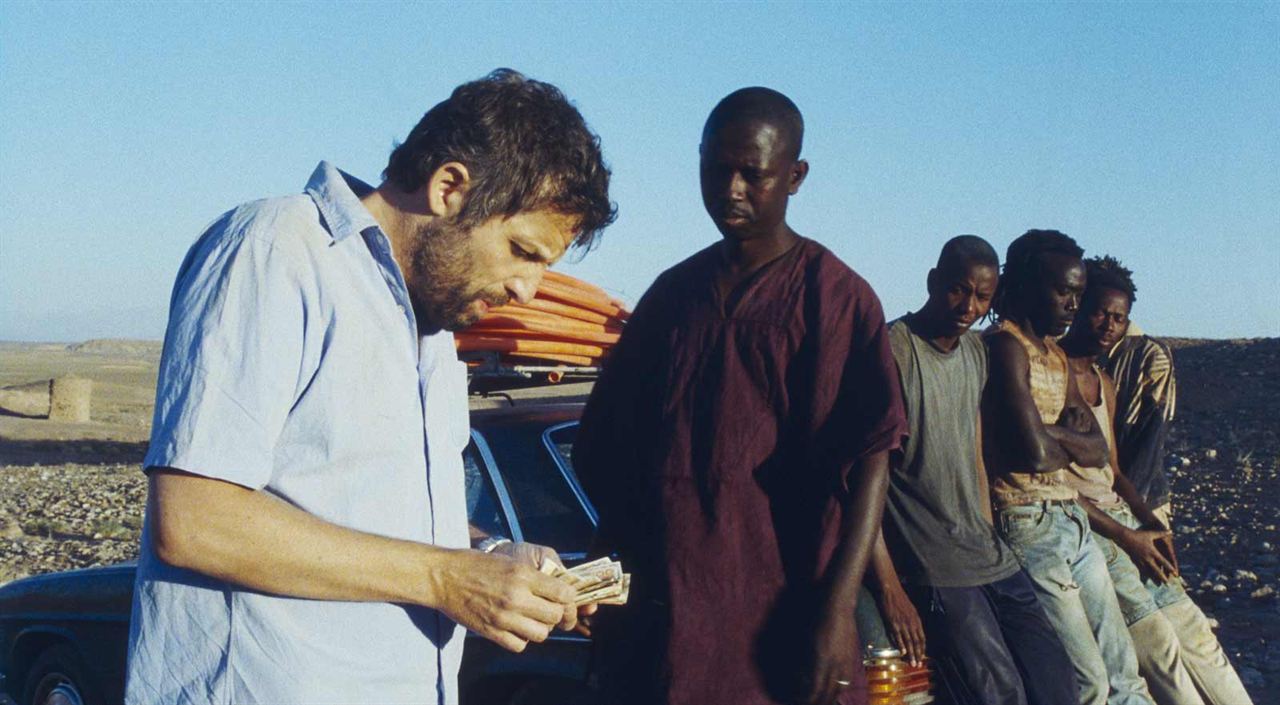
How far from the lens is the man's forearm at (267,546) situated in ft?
5.97

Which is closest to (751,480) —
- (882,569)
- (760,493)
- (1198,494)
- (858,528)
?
(760,493)

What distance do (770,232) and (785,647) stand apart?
1066mm

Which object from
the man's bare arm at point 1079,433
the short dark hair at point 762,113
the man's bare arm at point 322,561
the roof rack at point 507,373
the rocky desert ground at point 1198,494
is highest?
the short dark hair at point 762,113

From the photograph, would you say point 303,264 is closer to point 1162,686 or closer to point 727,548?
point 727,548

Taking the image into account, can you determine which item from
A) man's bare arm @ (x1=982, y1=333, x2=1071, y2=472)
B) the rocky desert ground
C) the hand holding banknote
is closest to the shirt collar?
the hand holding banknote

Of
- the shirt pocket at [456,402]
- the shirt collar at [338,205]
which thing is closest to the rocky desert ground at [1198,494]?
the shirt pocket at [456,402]

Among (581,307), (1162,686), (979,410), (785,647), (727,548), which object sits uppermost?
(581,307)

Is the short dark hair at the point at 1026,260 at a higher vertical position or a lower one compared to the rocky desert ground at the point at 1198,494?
higher

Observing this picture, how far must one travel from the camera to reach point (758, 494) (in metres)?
3.10

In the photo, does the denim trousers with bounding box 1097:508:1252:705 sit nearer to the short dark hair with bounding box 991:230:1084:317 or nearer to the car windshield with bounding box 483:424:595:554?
the short dark hair with bounding box 991:230:1084:317

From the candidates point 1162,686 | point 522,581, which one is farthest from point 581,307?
point 522,581

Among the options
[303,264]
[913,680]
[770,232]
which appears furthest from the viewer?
[913,680]

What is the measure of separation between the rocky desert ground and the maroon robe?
4986 millimetres

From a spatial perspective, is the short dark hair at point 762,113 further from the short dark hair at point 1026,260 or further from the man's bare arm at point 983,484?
the short dark hair at point 1026,260
